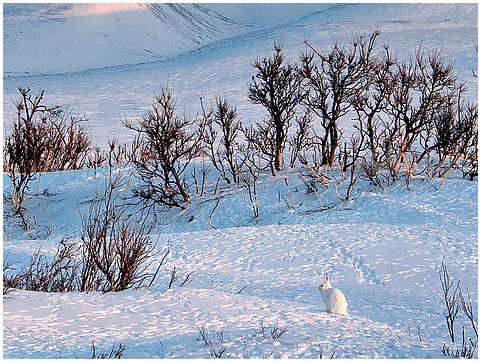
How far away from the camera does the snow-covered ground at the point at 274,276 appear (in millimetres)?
5488

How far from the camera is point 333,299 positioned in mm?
6660

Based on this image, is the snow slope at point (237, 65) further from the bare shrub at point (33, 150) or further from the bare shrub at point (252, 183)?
the bare shrub at point (252, 183)

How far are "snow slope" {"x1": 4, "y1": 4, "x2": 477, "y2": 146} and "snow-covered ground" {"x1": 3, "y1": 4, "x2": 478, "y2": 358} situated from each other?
1619 centimetres

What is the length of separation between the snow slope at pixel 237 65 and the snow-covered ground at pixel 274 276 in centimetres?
1619

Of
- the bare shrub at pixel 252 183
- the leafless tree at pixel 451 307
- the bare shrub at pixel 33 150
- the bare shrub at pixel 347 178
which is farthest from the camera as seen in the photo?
the bare shrub at pixel 33 150

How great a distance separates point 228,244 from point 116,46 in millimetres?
76000

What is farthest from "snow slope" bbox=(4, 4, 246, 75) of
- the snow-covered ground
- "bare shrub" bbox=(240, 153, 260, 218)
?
the snow-covered ground

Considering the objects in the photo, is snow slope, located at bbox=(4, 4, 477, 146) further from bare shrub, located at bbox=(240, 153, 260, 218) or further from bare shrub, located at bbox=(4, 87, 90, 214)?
bare shrub, located at bbox=(240, 153, 260, 218)

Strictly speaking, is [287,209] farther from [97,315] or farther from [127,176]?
[97,315]

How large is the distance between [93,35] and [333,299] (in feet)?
274

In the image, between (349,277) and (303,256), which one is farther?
(303,256)

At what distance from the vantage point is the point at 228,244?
11.2 m

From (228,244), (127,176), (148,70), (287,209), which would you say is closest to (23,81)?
(148,70)

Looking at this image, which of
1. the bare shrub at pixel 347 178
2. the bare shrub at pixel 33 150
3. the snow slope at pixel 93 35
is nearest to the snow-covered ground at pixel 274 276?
the bare shrub at pixel 347 178
